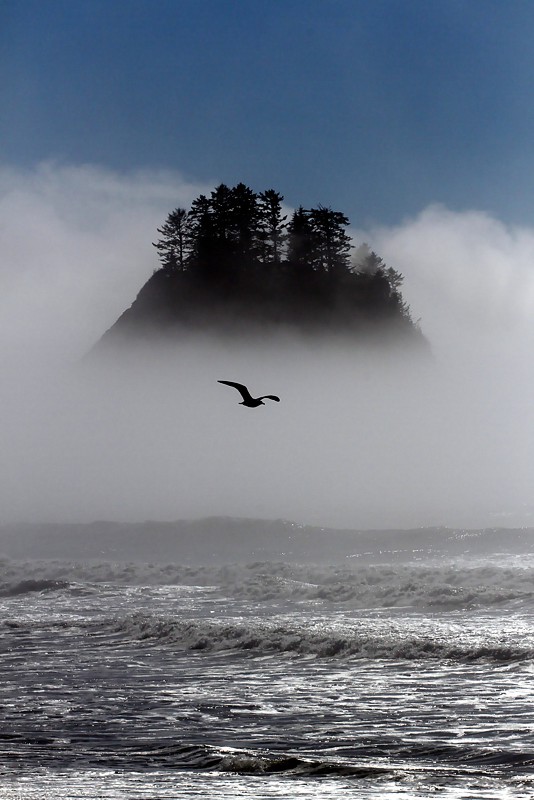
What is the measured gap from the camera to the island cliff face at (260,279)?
67.5 metres

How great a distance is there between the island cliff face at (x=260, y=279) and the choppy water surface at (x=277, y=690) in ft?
162

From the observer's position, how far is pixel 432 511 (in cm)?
4984

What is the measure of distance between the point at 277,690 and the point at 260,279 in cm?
5964

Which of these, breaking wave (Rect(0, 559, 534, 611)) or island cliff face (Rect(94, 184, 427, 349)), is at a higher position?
island cliff face (Rect(94, 184, 427, 349))

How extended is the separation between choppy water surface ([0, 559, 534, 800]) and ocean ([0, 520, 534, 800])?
0.03 m

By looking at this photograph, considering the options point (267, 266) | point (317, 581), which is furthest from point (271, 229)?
point (317, 581)

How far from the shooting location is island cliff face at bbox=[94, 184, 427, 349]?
67.5 m

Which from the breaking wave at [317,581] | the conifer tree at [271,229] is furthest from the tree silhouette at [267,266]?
the breaking wave at [317,581]

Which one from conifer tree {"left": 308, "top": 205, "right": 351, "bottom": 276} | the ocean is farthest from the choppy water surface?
conifer tree {"left": 308, "top": 205, "right": 351, "bottom": 276}

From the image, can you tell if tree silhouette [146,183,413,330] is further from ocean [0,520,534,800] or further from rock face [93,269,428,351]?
ocean [0,520,534,800]

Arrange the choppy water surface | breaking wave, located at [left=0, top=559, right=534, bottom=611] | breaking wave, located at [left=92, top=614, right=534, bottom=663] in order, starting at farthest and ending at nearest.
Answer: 1. breaking wave, located at [left=0, top=559, right=534, bottom=611]
2. breaking wave, located at [left=92, top=614, right=534, bottom=663]
3. the choppy water surface

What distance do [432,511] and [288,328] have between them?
2960 cm

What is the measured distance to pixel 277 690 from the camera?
11.7m

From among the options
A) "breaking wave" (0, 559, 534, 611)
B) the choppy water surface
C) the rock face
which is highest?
A: the rock face
